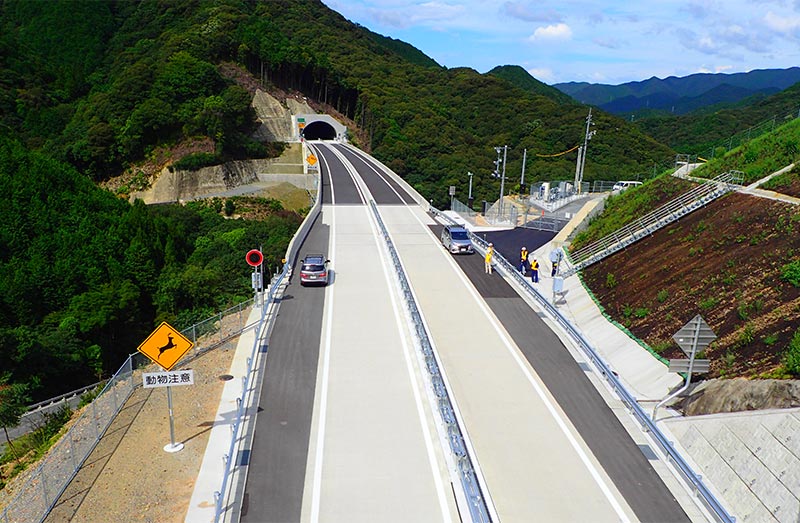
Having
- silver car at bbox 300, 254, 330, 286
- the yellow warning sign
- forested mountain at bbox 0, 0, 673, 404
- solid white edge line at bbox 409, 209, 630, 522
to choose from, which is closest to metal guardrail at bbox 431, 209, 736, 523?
solid white edge line at bbox 409, 209, 630, 522

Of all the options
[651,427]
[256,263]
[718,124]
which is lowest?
[651,427]

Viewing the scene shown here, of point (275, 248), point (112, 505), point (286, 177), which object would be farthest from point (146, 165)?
point (112, 505)

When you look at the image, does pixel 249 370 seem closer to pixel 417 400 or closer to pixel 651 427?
pixel 417 400

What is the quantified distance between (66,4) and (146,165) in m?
105

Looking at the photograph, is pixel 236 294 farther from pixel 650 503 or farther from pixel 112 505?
pixel 650 503

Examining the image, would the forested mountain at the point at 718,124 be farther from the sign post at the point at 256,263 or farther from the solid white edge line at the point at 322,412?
the sign post at the point at 256,263

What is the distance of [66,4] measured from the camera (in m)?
142

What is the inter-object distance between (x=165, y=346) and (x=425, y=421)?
6.60 m

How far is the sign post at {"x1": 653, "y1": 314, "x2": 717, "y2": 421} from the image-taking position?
12711mm

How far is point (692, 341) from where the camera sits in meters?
12.8

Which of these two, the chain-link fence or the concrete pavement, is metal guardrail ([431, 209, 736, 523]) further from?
the chain-link fence

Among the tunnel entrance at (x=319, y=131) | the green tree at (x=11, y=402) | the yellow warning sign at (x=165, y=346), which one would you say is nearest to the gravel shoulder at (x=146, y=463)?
the yellow warning sign at (x=165, y=346)

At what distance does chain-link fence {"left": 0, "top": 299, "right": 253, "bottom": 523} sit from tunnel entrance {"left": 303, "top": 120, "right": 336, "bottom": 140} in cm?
8274

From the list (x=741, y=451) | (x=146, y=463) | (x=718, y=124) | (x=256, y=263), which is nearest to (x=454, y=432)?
(x=741, y=451)
